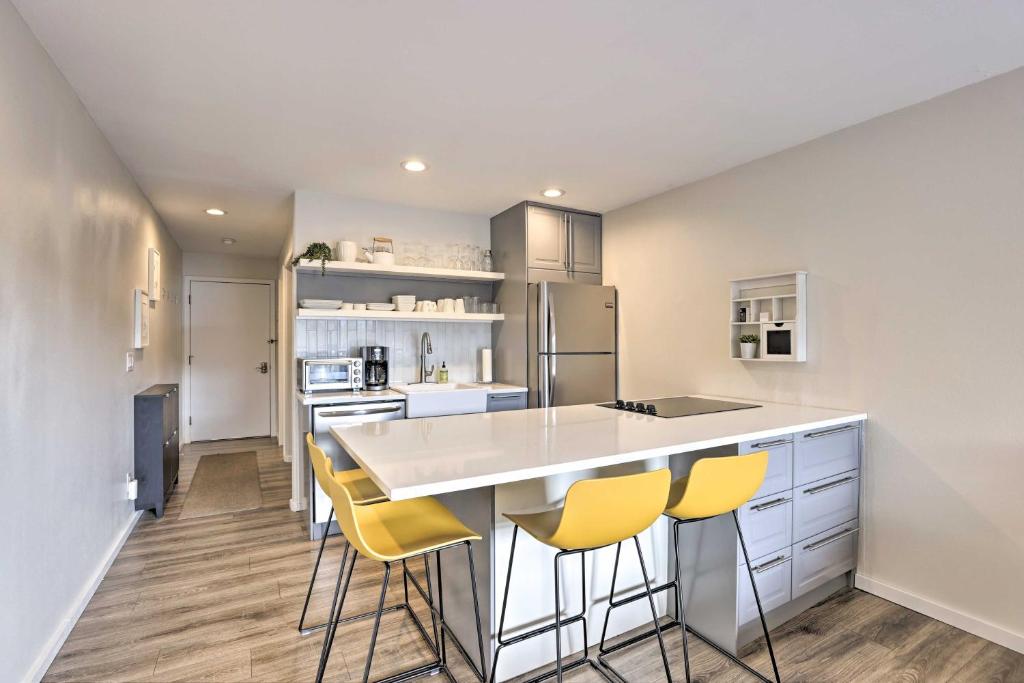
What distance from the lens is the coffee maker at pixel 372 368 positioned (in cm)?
400

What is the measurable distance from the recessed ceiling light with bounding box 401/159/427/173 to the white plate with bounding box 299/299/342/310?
1.13 m

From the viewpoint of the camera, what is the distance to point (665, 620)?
2363mm

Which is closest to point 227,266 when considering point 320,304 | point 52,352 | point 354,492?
point 320,304

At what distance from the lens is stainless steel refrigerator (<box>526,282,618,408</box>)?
161 inches

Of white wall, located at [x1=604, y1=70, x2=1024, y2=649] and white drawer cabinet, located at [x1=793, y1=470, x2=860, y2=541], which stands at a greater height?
white wall, located at [x1=604, y1=70, x2=1024, y2=649]

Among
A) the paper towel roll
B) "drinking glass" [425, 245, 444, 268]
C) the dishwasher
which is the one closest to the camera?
the dishwasher

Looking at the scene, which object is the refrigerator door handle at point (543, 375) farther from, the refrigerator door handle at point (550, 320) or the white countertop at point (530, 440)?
the white countertop at point (530, 440)

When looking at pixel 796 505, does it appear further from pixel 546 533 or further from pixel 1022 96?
pixel 1022 96

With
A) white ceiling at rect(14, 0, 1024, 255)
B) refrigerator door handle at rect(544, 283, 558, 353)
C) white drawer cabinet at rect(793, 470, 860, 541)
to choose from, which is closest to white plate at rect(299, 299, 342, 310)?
white ceiling at rect(14, 0, 1024, 255)

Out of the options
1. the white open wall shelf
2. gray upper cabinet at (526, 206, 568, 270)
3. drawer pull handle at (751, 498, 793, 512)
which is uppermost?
gray upper cabinet at (526, 206, 568, 270)

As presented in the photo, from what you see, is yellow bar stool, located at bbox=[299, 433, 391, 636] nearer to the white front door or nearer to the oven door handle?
the oven door handle

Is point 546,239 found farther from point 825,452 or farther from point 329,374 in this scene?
point 825,452

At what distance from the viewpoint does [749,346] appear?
10.2ft

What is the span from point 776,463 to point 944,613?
108 centimetres
